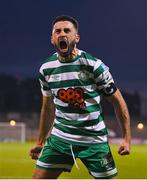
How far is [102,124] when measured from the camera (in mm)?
3611

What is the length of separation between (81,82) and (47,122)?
1.46 ft

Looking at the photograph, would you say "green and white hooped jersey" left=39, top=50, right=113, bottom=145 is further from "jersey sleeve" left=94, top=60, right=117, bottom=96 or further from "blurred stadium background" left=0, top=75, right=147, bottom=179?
"blurred stadium background" left=0, top=75, right=147, bottom=179

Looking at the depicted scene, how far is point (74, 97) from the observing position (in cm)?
353

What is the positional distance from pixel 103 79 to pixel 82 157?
0.52 m

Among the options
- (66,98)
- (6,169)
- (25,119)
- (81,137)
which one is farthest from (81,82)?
(25,119)

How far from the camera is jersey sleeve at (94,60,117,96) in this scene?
348 cm

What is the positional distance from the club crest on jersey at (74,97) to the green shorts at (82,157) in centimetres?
27

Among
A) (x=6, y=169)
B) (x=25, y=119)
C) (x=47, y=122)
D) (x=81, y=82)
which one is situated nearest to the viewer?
(x=81, y=82)

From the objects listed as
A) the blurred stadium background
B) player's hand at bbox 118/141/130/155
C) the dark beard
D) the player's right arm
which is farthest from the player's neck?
the blurred stadium background

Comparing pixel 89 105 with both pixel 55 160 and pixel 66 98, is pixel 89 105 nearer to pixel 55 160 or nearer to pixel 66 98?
pixel 66 98

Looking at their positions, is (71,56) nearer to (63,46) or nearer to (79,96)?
(63,46)

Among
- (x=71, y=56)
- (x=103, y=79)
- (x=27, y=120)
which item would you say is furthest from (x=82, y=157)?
(x=27, y=120)

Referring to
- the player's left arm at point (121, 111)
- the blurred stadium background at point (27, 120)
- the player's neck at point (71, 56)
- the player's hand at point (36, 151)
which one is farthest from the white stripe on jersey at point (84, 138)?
the blurred stadium background at point (27, 120)

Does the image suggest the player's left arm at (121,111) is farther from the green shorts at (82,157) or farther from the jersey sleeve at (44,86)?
the jersey sleeve at (44,86)
